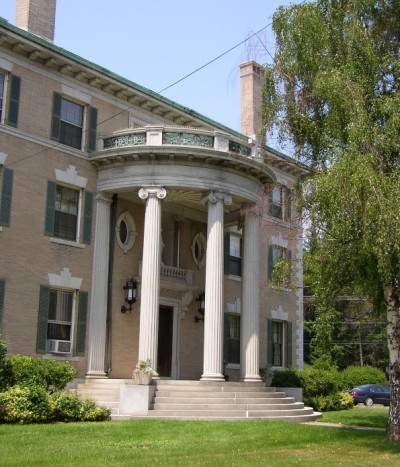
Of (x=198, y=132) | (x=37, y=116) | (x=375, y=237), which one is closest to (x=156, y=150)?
(x=198, y=132)

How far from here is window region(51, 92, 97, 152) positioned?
2189 centimetres

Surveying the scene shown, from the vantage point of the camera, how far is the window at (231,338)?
2703cm

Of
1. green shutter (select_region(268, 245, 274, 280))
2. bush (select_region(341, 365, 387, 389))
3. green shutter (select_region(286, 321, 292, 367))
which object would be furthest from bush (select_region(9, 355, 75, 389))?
bush (select_region(341, 365, 387, 389))

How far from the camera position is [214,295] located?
21344 mm

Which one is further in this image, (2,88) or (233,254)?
(233,254)

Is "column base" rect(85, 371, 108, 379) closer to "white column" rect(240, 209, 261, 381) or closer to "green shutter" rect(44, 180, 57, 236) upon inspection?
"green shutter" rect(44, 180, 57, 236)

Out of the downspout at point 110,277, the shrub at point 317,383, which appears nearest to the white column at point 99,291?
the downspout at point 110,277

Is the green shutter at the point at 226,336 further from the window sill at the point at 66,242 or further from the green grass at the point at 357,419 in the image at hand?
the window sill at the point at 66,242

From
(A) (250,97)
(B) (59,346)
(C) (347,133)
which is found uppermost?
(A) (250,97)

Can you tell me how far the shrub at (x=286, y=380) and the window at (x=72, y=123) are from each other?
10915 mm

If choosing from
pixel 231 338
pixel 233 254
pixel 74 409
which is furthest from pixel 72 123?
pixel 231 338

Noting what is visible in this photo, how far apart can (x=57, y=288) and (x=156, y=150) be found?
5261mm

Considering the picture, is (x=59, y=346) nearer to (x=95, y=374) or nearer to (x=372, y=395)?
(x=95, y=374)

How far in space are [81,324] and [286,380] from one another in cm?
850
